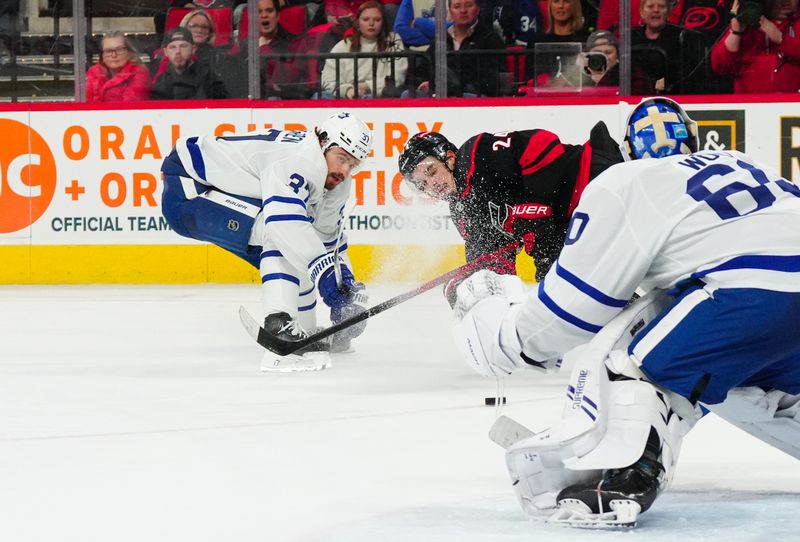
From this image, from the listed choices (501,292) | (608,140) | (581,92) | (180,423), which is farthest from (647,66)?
(501,292)

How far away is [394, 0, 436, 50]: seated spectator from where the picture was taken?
259 inches

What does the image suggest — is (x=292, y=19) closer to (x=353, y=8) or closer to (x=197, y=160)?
(x=353, y=8)

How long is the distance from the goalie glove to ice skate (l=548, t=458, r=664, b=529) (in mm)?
243

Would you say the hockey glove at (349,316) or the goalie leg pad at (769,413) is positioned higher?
the goalie leg pad at (769,413)

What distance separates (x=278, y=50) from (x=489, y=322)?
481cm

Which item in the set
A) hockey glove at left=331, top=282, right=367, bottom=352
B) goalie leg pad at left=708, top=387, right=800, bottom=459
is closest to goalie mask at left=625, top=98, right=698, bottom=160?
goalie leg pad at left=708, top=387, right=800, bottom=459

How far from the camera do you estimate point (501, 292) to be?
7.11 feet

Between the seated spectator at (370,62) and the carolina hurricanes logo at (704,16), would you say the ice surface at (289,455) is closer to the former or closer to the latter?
the seated spectator at (370,62)

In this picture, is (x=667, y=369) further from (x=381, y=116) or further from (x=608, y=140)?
(x=381, y=116)

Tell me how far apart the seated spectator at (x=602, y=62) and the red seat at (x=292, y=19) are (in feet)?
4.65

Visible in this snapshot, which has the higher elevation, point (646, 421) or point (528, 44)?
point (528, 44)

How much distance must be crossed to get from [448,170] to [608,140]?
525 millimetres

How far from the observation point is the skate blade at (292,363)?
399 cm

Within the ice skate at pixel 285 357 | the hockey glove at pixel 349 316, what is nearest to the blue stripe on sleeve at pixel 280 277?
the ice skate at pixel 285 357
